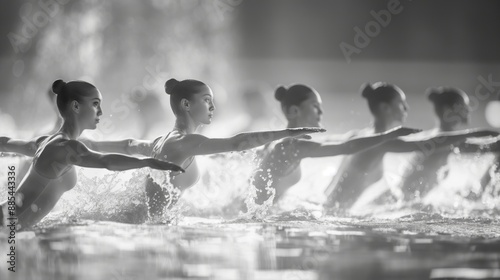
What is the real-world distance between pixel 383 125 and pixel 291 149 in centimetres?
120

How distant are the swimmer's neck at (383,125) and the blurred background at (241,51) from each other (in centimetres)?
888

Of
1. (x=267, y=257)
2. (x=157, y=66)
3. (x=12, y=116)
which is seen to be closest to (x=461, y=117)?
(x=267, y=257)

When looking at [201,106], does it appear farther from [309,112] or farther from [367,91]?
[367,91]

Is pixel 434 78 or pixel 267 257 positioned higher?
pixel 434 78

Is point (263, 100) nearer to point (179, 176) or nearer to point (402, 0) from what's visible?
point (179, 176)

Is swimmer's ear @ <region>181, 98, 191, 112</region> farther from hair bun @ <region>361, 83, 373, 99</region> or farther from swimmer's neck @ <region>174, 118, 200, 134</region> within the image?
hair bun @ <region>361, 83, 373, 99</region>

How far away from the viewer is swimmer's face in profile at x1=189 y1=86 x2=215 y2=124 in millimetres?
5078

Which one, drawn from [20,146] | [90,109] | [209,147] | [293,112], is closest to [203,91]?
[209,147]

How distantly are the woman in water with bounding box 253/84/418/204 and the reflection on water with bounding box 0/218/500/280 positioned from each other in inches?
28.0

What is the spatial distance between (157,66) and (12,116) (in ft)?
12.3

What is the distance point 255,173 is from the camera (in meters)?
5.79

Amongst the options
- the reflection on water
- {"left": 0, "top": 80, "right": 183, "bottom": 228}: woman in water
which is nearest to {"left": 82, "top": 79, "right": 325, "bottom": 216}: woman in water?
the reflection on water

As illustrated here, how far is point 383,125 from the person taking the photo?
6535mm

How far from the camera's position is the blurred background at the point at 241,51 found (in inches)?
614
